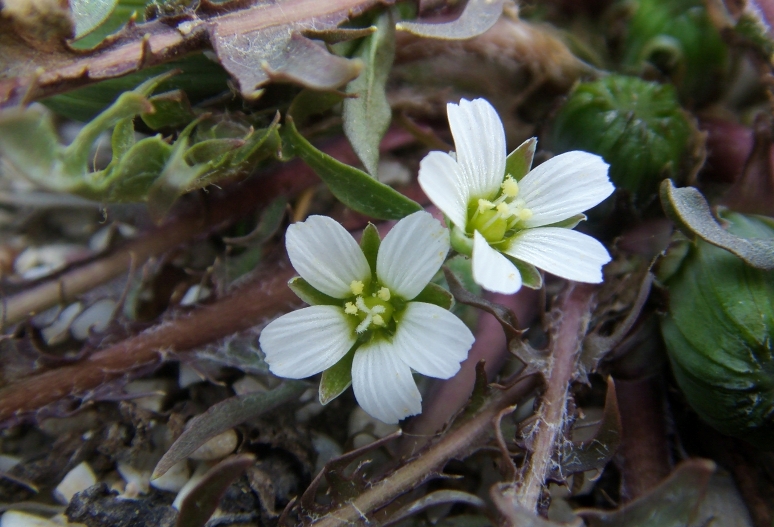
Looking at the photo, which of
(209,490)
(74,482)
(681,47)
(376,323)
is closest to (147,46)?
(376,323)

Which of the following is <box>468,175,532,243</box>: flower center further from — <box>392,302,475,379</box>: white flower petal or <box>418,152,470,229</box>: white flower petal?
<box>392,302,475,379</box>: white flower petal

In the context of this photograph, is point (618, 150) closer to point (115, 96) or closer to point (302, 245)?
point (302, 245)

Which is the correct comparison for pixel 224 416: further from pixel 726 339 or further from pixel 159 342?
pixel 726 339

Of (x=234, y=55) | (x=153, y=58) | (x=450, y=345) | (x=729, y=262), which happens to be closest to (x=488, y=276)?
(x=450, y=345)

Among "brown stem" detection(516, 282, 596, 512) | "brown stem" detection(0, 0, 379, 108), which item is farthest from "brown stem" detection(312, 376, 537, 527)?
"brown stem" detection(0, 0, 379, 108)

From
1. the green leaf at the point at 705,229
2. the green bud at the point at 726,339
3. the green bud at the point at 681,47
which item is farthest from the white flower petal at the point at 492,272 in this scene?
the green bud at the point at 681,47
